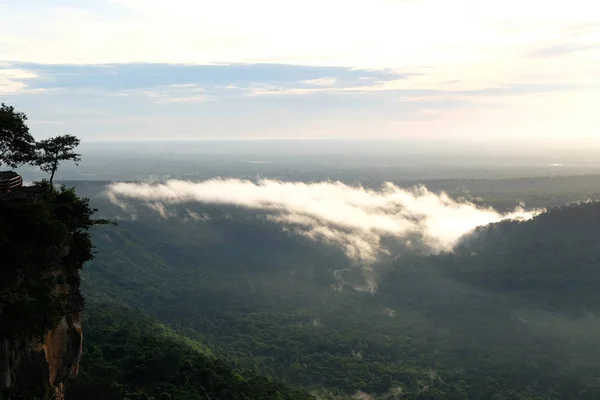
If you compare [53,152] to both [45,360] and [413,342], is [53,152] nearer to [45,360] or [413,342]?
[45,360]

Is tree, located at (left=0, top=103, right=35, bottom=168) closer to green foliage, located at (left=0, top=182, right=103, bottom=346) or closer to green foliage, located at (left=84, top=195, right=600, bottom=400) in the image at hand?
green foliage, located at (left=0, top=182, right=103, bottom=346)

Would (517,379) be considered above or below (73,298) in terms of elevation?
below

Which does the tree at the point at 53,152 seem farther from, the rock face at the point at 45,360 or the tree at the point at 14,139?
the rock face at the point at 45,360

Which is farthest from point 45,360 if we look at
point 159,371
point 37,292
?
point 159,371

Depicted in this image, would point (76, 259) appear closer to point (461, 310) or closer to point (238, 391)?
point (238, 391)

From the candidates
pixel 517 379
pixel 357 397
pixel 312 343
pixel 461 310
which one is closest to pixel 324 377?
pixel 357 397
